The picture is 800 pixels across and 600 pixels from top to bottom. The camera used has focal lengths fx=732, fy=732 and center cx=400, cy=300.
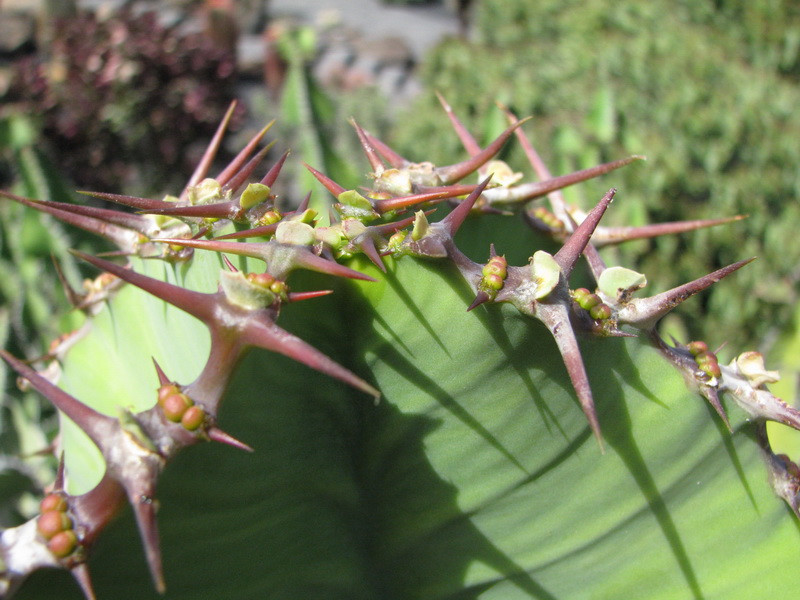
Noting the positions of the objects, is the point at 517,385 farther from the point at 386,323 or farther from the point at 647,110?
the point at 647,110

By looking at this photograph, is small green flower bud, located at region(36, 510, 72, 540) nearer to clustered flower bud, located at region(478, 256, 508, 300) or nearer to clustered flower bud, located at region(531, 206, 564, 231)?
clustered flower bud, located at region(478, 256, 508, 300)

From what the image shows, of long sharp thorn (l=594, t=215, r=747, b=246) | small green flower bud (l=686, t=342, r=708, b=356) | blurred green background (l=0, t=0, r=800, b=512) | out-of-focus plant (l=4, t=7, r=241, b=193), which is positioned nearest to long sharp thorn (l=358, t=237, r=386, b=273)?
small green flower bud (l=686, t=342, r=708, b=356)

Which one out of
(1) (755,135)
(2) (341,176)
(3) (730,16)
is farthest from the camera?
(3) (730,16)

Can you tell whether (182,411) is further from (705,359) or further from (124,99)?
(124,99)

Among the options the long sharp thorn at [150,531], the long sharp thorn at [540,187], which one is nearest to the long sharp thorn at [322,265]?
the long sharp thorn at [150,531]

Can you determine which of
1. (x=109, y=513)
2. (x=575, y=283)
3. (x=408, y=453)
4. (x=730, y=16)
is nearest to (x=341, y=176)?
(x=575, y=283)

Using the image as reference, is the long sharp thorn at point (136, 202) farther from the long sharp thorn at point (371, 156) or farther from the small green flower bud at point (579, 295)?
the small green flower bud at point (579, 295)

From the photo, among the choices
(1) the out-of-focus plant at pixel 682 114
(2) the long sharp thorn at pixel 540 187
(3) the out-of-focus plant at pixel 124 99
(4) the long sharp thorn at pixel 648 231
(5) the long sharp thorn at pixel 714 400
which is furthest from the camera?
Answer: (3) the out-of-focus plant at pixel 124 99
